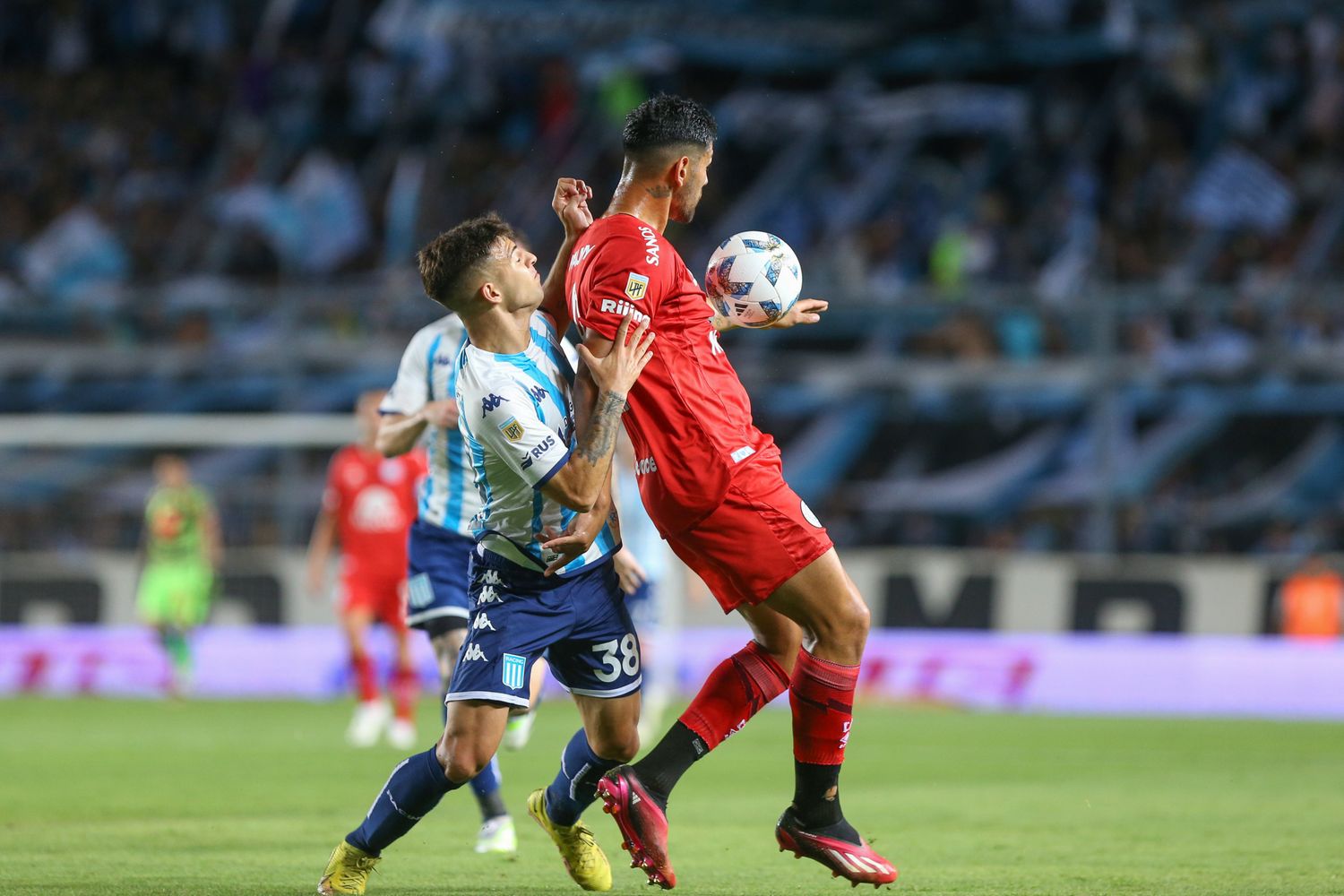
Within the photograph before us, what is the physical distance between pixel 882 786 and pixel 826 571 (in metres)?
4.87

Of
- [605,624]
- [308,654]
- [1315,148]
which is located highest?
[1315,148]

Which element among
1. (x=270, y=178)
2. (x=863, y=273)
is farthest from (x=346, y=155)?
(x=863, y=273)

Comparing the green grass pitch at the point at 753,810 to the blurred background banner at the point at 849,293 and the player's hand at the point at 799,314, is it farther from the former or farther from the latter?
the blurred background banner at the point at 849,293

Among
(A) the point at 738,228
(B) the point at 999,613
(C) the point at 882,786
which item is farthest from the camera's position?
(A) the point at 738,228

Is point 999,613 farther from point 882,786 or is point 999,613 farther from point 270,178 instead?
point 270,178

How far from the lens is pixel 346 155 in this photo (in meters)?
24.3

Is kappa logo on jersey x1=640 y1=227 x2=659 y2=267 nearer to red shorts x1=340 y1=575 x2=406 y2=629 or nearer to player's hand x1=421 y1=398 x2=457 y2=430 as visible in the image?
player's hand x1=421 y1=398 x2=457 y2=430

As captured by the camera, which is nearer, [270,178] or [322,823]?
[322,823]

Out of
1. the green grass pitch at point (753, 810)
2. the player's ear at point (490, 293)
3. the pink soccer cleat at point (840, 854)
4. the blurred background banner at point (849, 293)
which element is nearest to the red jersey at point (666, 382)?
the player's ear at point (490, 293)

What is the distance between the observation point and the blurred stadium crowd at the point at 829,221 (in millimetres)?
17562

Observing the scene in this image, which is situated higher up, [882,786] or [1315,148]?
[1315,148]

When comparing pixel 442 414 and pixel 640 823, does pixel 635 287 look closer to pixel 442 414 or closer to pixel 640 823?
pixel 640 823

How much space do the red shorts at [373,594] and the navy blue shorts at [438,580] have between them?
217 inches

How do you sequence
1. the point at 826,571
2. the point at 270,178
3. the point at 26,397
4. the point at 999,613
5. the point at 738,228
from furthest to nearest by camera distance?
the point at 270,178
the point at 738,228
the point at 26,397
the point at 999,613
the point at 826,571
